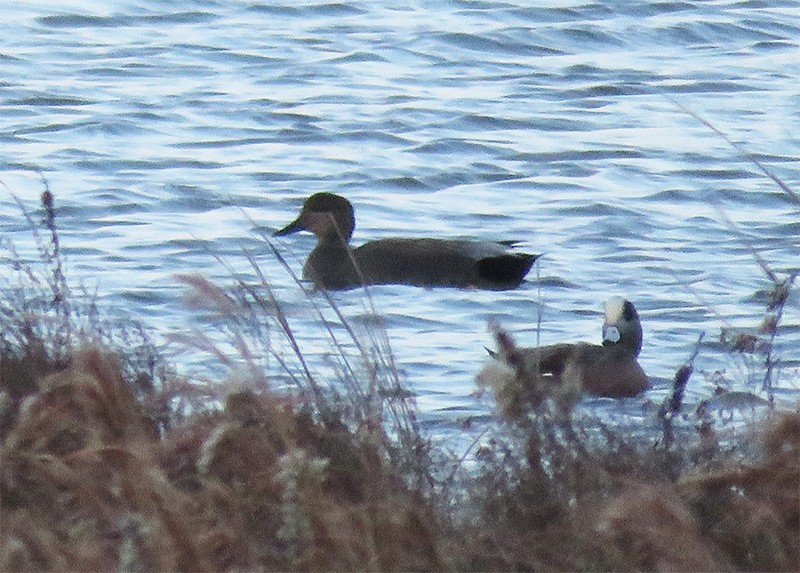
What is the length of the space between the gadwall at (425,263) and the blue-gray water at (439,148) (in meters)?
0.12

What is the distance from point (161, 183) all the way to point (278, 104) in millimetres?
3054

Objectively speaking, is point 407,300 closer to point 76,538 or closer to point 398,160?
point 398,160

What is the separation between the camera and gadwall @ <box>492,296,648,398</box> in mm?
A: 7898

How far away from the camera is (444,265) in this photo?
1189 centimetres

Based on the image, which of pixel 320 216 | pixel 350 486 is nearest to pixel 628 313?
pixel 320 216

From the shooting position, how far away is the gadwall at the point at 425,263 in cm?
1169

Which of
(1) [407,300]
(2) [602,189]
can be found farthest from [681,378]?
(2) [602,189]

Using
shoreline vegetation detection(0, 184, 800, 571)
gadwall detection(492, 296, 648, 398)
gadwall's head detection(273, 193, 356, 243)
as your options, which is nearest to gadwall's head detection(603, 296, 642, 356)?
gadwall detection(492, 296, 648, 398)

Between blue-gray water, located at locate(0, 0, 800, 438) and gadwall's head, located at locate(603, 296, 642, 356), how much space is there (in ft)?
0.65

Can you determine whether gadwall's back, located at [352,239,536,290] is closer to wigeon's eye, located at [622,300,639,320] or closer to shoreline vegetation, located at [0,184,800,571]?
wigeon's eye, located at [622,300,639,320]

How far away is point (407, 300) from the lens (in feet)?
38.4

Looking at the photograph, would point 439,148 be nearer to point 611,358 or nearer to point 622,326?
point 622,326

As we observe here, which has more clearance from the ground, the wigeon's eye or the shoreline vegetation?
the shoreline vegetation

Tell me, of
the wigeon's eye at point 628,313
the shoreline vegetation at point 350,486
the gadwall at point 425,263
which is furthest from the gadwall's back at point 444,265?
the shoreline vegetation at point 350,486
